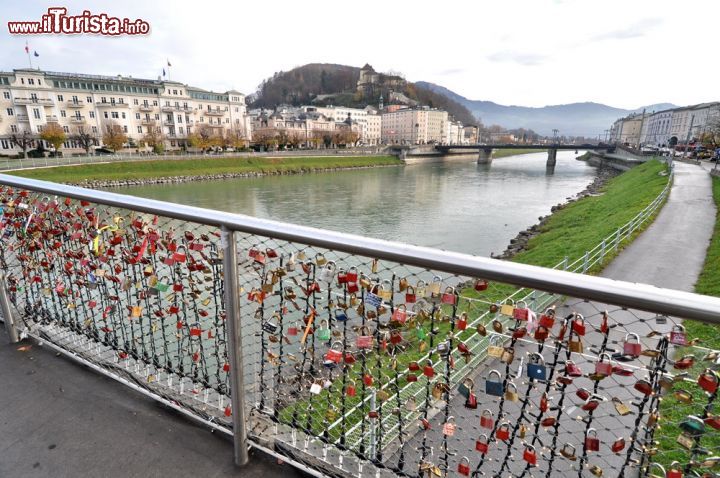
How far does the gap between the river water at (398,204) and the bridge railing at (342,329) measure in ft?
41.8

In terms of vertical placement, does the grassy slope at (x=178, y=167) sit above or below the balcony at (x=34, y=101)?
below

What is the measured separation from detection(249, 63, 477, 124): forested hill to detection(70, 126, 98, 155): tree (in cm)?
7452

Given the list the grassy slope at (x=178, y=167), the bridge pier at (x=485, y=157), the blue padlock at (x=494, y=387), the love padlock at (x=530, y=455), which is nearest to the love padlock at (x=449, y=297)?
the blue padlock at (x=494, y=387)

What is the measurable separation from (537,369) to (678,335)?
0.37 metres

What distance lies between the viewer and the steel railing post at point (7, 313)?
283cm

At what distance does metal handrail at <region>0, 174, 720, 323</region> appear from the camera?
896 millimetres

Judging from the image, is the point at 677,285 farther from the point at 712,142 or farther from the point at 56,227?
the point at 712,142

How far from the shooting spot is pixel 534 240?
1527cm

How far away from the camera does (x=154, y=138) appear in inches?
1858

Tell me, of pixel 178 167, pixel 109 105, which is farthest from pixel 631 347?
pixel 109 105

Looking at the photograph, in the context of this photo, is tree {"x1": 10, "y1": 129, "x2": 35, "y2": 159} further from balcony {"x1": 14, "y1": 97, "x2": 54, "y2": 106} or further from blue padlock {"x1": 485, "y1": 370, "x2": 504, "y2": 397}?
blue padlock {"x1": 485, "y1": 370, "x2": 504, "y2": 397}

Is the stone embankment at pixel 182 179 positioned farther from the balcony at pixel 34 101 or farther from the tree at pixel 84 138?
the balcony at pixel 34 101

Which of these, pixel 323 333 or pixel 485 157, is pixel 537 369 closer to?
pixel 323 333

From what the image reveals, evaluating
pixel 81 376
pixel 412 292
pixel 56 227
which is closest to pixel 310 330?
pixel 412 292
